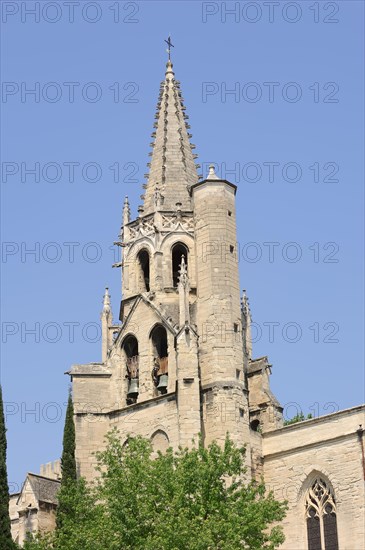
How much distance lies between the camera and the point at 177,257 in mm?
53531

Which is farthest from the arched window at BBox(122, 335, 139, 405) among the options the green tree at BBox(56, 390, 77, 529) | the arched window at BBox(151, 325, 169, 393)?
the green tree at BBox(56, 390, 77, 529)

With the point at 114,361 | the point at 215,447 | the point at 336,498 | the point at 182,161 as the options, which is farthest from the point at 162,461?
the point at 182,161

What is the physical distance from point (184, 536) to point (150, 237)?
59.0 ft

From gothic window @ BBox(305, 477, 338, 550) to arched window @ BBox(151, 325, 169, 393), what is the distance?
7.48m

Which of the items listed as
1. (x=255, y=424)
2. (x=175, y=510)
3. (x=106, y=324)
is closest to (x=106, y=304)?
(x=106, y=324)

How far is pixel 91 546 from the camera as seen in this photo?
39.9 meters

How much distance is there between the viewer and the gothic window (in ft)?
150

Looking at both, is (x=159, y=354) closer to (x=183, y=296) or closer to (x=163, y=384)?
(x=163, y=384)

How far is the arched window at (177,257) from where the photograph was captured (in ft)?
174

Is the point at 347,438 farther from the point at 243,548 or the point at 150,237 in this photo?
the point at 150,237

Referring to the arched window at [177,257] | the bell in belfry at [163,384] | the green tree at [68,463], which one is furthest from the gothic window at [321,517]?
the arched window at [177,257]

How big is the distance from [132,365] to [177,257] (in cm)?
496

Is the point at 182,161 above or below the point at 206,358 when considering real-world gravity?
above

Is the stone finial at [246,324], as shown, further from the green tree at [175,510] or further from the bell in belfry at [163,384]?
the green tree at [175,510]
